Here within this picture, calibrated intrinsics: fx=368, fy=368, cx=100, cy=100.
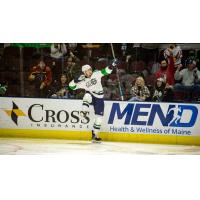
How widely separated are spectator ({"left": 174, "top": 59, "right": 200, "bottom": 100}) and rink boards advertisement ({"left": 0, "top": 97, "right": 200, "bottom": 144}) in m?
0.28

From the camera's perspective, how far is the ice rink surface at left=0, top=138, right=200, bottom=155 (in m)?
5.80

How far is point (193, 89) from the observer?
6.14 metres

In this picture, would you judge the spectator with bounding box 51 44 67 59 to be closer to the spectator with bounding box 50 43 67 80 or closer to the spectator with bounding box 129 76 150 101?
the spectator with bounding box 50 43 67 80

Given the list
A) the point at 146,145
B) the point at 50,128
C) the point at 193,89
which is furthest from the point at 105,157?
the point at 193,89

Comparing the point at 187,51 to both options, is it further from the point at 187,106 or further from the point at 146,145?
the point at 146,145

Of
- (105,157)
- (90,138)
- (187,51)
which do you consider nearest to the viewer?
(105,157)

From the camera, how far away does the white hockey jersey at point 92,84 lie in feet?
20.7

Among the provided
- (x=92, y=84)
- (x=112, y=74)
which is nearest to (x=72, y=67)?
(x=92, y=84)

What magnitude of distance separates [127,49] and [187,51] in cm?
98

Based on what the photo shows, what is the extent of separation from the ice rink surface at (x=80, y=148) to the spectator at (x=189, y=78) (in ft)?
3.21

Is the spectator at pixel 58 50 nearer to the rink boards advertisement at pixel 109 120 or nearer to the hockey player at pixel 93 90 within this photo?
the hockey player at pixel 93 90

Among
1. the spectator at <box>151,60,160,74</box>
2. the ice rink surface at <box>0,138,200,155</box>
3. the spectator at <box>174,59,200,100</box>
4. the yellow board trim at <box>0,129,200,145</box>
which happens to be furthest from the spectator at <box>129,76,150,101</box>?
the ice rink surface at <box>0,138,200,155</box>

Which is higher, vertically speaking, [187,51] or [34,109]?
[187,51]

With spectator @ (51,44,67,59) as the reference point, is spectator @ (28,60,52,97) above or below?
below
